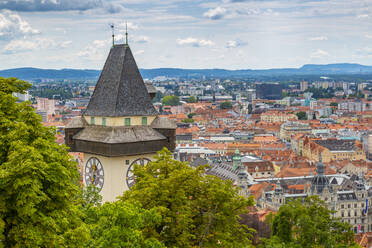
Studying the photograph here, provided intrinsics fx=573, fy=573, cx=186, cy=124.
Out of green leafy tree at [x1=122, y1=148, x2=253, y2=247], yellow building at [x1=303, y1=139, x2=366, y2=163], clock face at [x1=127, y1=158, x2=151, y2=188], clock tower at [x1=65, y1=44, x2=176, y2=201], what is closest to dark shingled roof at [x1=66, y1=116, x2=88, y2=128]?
clock tower at [x1=65, y1=44, x2=176, y2=201]

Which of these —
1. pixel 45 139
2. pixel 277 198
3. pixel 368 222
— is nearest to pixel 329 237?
pixel 45 139

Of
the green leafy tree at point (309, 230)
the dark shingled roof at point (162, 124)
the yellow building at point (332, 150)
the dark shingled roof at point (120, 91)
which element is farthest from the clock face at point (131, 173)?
the yellow building at point (332, 150)

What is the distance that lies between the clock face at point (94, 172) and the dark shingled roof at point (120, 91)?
221 centimetres

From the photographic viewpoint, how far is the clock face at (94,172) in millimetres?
25656

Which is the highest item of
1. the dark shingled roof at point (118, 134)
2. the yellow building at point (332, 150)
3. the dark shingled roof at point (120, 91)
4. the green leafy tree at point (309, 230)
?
the dark shingled roof at point (120, 91)

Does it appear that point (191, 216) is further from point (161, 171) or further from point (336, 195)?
point (336, 195)

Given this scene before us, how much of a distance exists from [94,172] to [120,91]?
387cm

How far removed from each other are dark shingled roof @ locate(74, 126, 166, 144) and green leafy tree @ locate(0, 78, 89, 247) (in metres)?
8.59

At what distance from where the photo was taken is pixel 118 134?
25094 mm

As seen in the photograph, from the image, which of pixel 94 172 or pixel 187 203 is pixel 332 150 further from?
pixel 187 203

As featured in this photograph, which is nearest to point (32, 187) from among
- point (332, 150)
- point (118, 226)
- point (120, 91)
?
point (118, 226)

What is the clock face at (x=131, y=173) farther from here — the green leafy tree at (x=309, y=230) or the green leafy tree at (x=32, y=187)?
the green leafy tree at (x=309, y=230)

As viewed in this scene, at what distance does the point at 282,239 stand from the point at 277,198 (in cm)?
5286

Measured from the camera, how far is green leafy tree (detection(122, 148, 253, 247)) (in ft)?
70.9
